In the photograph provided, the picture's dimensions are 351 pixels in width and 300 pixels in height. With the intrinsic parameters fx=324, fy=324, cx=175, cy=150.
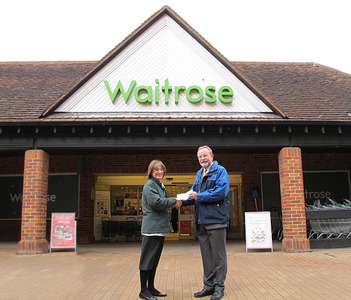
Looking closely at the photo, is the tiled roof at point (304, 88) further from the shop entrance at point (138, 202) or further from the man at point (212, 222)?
the man at point (212, 222)

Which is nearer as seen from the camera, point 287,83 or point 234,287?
point 234,287

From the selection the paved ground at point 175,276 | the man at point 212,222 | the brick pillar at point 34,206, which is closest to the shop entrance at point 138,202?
the brick pillar at point 34,206

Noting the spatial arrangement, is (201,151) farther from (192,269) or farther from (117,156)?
(117,156)

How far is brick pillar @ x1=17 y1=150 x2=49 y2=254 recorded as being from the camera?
802cm

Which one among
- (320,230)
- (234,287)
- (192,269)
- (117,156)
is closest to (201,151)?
(234,287)

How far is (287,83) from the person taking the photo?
456 inches

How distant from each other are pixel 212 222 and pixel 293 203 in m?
4.92

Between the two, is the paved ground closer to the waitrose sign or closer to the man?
the man

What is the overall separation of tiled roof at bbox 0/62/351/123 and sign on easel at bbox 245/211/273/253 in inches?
108

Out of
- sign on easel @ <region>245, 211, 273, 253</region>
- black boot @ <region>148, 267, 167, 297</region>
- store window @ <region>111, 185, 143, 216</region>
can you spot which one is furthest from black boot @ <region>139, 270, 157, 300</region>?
store window @ <region>111, 185, 143, 216</region>

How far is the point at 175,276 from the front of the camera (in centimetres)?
537

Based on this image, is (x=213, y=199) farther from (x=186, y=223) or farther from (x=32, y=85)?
(x=32, y=85)

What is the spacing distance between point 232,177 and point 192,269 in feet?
23.7

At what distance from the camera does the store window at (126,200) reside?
12797mm
